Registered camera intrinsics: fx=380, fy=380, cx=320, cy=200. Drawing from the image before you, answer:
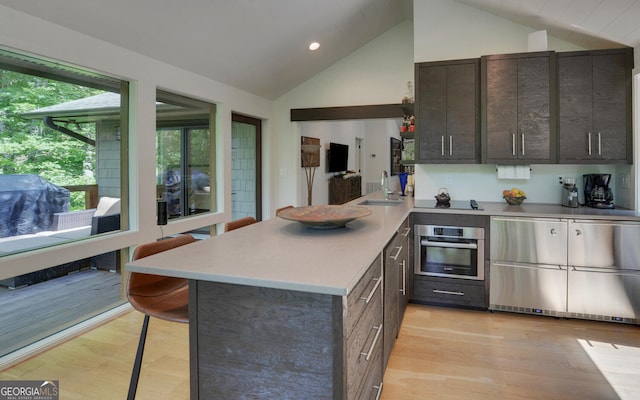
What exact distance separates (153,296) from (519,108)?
3.41 meters

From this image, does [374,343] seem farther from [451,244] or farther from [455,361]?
[451,244]

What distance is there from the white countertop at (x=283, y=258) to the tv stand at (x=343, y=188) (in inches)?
226

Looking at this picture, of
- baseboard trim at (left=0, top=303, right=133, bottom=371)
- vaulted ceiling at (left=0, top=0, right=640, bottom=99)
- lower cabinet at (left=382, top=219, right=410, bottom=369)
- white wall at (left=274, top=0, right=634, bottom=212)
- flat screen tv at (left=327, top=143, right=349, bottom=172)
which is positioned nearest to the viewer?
lower cabinet at (left=382, top=219, right=410, bottom=369)

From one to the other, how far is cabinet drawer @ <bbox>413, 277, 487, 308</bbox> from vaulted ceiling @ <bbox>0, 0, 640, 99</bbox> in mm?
2415

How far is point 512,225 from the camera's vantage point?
3273 millimetres

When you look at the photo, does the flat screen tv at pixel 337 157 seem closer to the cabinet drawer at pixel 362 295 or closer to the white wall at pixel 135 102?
the white wall at pixel 135 102

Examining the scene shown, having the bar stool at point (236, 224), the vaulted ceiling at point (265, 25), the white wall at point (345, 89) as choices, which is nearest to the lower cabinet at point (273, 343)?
the bar stool at point (236, 224)

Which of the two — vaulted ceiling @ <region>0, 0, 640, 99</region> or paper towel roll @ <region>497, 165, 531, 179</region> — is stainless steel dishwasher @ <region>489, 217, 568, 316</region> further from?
vaulted ceiling @ <region>0, 0, 640, 99</region>

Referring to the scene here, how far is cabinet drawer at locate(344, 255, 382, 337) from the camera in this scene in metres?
1.38

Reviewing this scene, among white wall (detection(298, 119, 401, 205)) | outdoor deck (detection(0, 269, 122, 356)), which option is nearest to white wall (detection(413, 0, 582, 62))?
white wall (detection(298, 119, 401, 205))

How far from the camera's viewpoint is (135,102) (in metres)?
3.41

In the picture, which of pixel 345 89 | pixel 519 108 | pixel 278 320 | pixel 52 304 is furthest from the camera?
pixel 345 89

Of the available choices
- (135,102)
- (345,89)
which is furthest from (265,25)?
(345,89)

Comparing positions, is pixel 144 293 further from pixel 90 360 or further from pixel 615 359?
pixel 615 359
